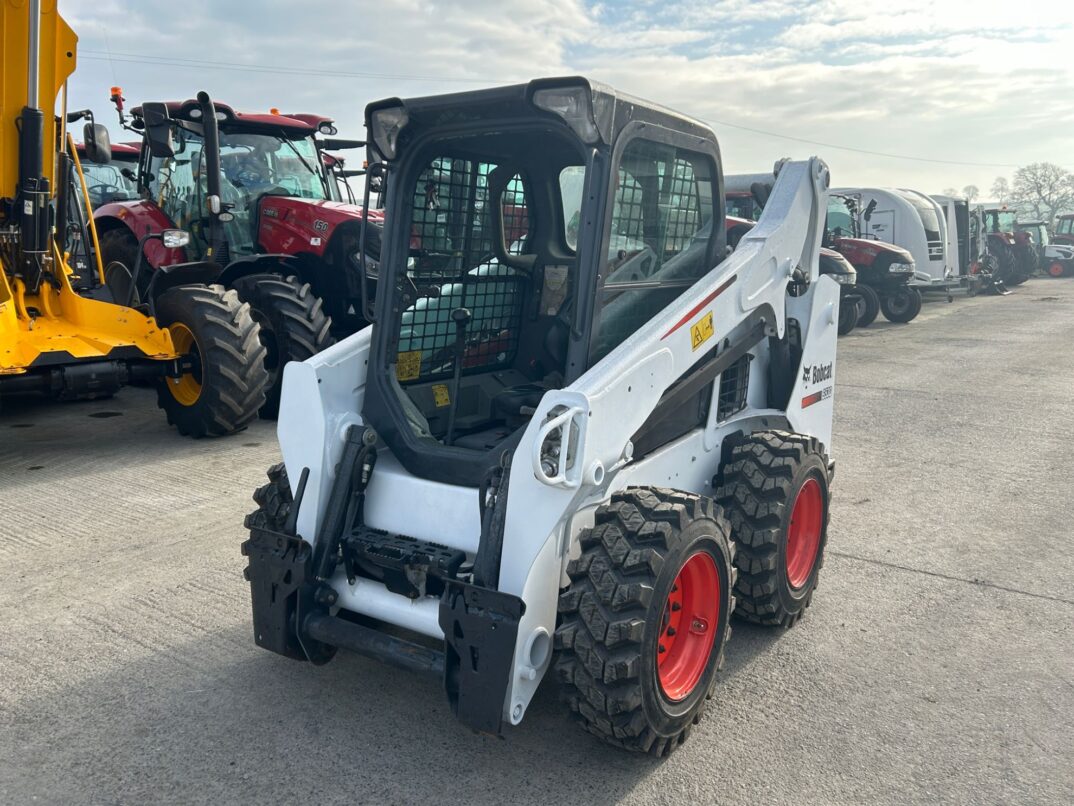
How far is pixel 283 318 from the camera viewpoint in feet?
24.2

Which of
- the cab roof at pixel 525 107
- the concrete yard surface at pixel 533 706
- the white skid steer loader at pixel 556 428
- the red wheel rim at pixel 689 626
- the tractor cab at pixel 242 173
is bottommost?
the concrete yard surface at pixel 533 706

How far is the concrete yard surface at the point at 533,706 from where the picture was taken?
9.46 feet

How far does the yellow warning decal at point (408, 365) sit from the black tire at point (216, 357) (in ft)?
11.4

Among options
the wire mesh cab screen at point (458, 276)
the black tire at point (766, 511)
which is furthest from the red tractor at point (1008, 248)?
the wire mesh cab screen at point (458, 276)

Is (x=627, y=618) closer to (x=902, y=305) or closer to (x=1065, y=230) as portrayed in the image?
(x=902, y=305)

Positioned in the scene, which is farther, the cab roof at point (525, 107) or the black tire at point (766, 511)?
the black tire at point (766, 511)

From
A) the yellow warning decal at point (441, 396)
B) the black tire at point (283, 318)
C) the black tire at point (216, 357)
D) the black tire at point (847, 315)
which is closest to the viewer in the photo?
the yellow warning decal at point (441, 396)

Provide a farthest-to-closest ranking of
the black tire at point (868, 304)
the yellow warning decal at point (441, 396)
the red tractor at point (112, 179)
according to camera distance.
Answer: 1. the black tire at point (868, 304)
2. the red tractor at point (112, 179)
3. the yellow warning decal at point (441, 396)

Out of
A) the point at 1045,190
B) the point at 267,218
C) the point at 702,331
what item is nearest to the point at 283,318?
the point at 267,218

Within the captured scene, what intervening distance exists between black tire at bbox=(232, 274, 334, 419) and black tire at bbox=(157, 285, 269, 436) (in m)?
0.32

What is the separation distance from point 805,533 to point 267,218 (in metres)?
5.82

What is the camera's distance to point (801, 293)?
4.41 metres

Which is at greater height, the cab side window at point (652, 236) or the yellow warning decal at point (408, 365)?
the cab side window at point (652, 236)

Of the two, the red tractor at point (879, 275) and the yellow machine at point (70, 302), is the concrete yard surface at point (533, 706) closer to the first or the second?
the yellow machine at point (70, 302)
